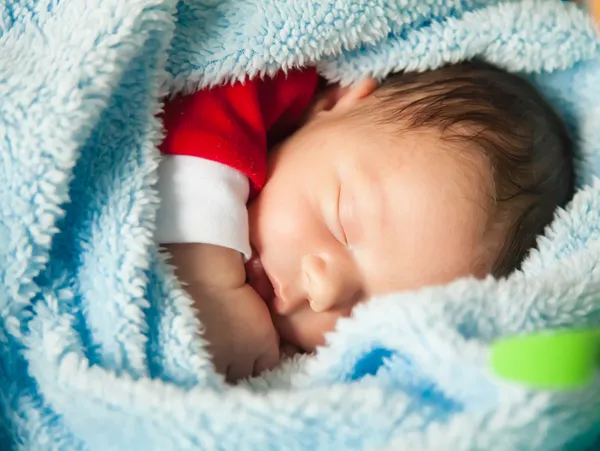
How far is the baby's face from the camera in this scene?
772 millimetres

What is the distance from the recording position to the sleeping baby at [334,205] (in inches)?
30.2

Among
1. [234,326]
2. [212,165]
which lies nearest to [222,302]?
[234,326]

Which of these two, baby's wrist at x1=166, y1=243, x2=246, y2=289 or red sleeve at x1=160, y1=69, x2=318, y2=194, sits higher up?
red sleeve at x1=160, y1=69, x2=318, y2=194

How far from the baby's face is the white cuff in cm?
5

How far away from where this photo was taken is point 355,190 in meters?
0.80

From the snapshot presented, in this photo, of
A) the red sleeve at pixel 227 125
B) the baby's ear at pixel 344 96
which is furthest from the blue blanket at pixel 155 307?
the baby's ear at pixel 344 96

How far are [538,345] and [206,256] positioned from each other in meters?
0.42

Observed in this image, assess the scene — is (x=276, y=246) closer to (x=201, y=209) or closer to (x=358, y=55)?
(x=201, y=209)

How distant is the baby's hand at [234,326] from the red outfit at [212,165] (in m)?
0.06

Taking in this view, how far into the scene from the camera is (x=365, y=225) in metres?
0.78

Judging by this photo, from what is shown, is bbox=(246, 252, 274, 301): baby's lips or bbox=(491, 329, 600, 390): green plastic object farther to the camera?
bbox=(246, 252, 274, 301): baby's lips

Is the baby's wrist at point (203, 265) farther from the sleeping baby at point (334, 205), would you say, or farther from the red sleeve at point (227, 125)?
the red sleeve at point (227, 125)

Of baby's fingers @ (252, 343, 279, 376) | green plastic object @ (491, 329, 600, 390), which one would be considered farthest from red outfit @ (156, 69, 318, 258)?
green plastic object @ (491, 329, 600, 390)

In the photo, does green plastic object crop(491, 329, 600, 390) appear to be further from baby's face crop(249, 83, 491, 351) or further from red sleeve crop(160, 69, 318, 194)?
red sleeve crop(160, 69, 318, 194)
